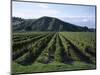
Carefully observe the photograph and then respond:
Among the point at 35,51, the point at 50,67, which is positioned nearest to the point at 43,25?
the point at 35,51

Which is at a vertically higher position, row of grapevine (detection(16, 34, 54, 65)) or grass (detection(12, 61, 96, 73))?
row of grapevine (detection(16, 34, 54, 65))

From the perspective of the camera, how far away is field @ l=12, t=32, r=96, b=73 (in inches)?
94.1

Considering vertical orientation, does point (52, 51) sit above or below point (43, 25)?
below

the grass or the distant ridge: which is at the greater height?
the distant ridge

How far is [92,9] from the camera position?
8.81 feet

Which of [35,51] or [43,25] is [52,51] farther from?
[43,25]

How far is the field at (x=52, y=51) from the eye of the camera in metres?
2.39

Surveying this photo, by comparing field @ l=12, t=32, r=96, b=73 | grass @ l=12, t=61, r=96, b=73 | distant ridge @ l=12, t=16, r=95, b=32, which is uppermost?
distant ridge @ l=12, t=16, r=95, b=32

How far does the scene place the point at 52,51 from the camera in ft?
8.22

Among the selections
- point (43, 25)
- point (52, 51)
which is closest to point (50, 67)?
point (52, 51)

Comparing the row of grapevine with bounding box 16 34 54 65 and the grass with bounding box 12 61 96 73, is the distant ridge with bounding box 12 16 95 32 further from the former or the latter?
the grass with bounding box 12 61 96 73

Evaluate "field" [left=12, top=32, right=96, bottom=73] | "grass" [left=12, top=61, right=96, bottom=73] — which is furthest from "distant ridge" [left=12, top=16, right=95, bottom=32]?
"grass" [left=12, top=61, right=96, bottom=73]

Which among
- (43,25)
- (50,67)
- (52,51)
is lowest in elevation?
(50,67)

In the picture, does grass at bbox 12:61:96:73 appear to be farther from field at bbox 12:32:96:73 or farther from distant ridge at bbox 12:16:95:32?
distant ridge at bbox 12:16:95:32
